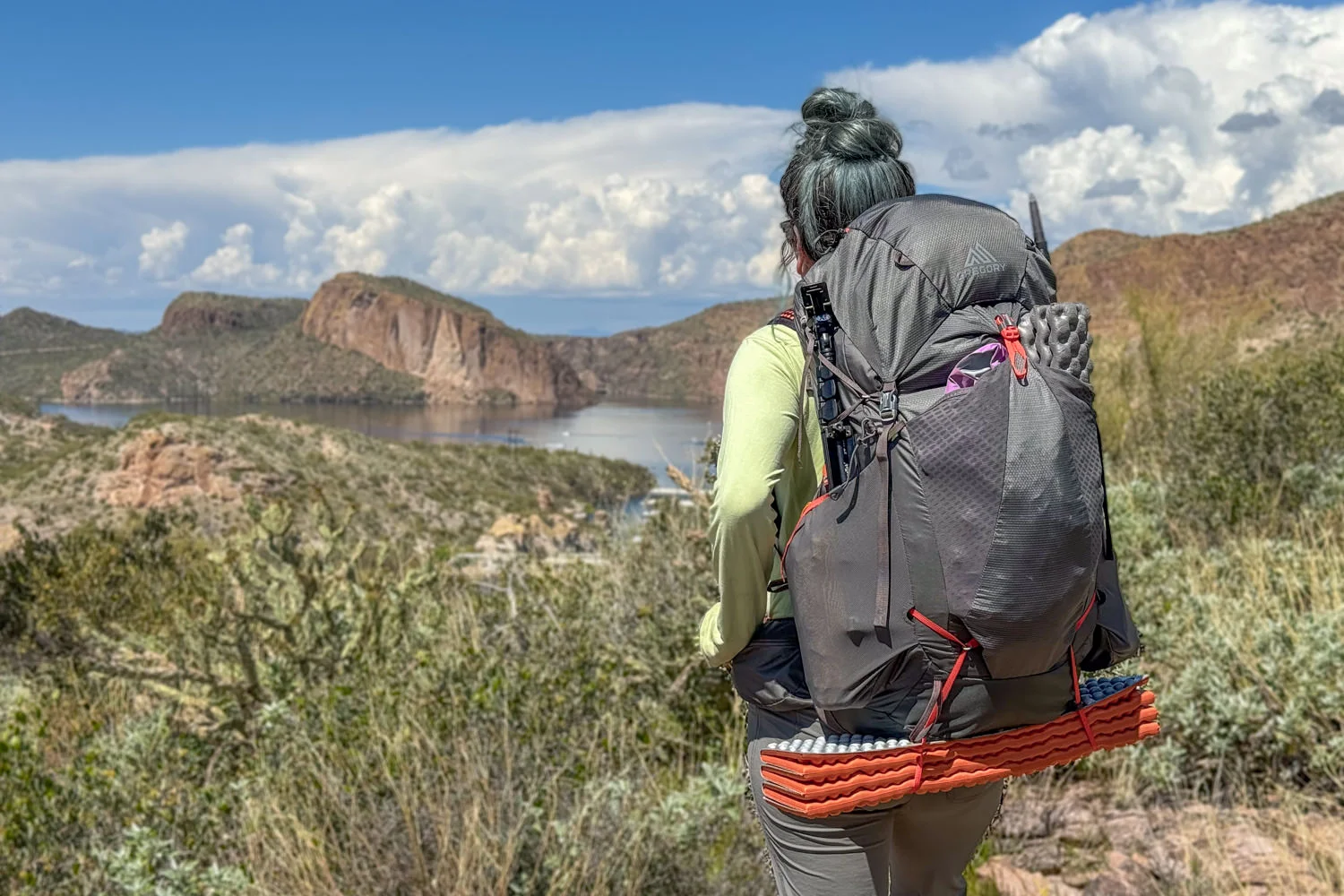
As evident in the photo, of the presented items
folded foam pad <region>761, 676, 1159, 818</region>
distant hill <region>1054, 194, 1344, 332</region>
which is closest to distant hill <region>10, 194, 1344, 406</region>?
distant hill <region>1054, 194, 1344, 332</region>

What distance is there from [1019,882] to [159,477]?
29.5 meters

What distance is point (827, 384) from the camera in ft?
4.81

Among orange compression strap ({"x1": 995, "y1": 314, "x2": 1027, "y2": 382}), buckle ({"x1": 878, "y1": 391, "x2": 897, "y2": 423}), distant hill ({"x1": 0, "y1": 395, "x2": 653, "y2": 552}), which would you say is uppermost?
orange compression strap ({"x1": 995, "y1": 314, "x2": 1027, "y2": 382})

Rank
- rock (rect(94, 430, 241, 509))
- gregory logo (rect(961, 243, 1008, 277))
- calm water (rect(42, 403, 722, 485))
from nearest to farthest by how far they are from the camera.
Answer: gregory logo (rect(961, 243, 1008, 277)) → rock (rect(94, 430, 241, 509)) → calm water (rect(42, 403, 722, 485))

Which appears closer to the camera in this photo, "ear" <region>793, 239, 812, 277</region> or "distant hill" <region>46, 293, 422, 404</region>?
"ear" <region>793, 239, 812, 277</region>

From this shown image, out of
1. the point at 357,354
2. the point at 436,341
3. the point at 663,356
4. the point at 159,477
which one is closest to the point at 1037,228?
the point at 159,477

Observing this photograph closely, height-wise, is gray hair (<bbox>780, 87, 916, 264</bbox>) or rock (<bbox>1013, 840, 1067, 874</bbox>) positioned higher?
gray hair (<bbox>780, 87, 916, 264</bbox>)

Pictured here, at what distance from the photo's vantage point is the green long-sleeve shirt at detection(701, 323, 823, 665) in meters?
1.47

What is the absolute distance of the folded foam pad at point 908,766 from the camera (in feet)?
4.66

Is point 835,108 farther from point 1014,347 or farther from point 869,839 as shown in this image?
point 869,839

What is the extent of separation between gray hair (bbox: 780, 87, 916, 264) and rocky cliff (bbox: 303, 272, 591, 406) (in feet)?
498

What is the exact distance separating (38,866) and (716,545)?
2456 millimetres

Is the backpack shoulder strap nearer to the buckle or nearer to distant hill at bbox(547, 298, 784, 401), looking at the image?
the buckle

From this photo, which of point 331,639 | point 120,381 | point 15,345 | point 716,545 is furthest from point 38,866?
point 15,345
